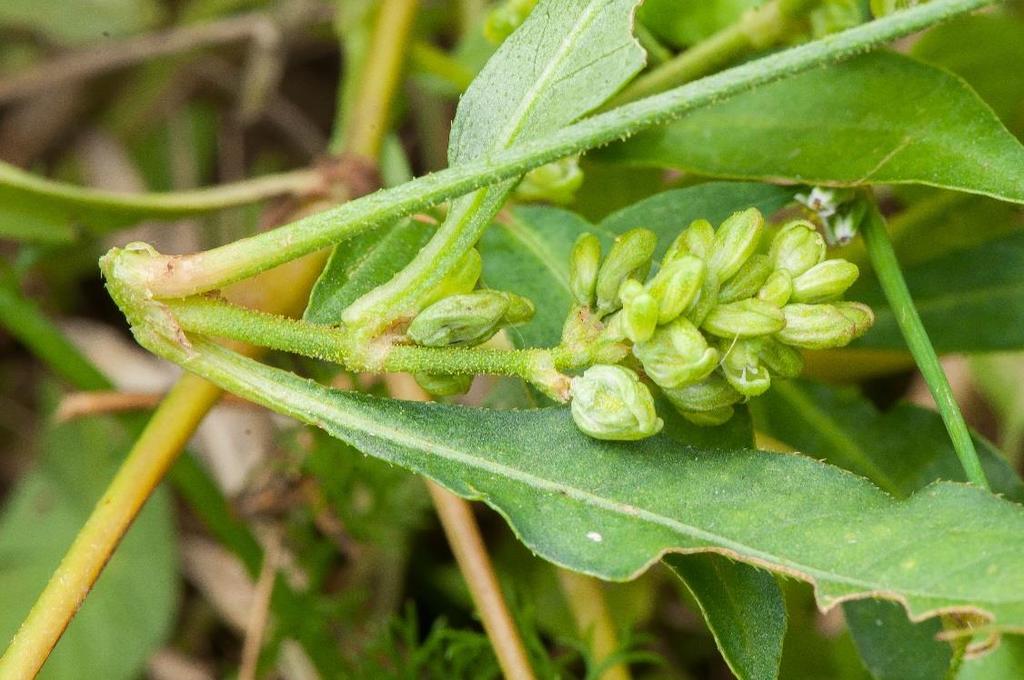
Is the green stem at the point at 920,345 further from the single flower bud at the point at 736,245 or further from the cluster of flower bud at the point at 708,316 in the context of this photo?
the single flower bud at the point at 736,245

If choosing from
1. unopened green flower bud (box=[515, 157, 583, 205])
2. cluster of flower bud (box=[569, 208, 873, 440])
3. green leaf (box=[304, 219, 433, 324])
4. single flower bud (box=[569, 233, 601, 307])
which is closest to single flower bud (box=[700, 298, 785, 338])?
cluster of flower bud (box=[569, 208, 873, 440])

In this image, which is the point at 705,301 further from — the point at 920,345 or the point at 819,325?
the point at 920,345

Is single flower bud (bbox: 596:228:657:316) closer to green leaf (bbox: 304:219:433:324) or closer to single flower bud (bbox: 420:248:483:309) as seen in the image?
single flower bud (bbox: 420:248:483:309)

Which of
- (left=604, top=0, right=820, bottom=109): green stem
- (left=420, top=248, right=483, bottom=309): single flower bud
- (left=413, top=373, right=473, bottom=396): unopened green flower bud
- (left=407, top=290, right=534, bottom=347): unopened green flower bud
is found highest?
(left=604, top=0, right=820, bottom=109): green stem

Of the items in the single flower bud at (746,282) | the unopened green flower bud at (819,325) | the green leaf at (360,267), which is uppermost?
the green leaf at (360,267)

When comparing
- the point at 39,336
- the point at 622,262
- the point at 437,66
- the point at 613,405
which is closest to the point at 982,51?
the point at 437,66

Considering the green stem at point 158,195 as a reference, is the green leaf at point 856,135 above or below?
below

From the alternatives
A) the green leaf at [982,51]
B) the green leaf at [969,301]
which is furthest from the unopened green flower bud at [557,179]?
the green leaf at [982,51]
